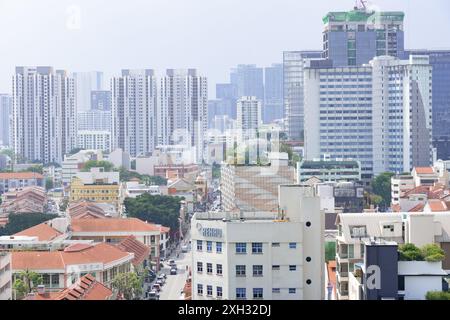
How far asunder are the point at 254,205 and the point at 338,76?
7.36 m

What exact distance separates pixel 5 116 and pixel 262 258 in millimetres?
8181

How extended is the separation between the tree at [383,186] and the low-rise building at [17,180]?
12.1 ft

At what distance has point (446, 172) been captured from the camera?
982cm

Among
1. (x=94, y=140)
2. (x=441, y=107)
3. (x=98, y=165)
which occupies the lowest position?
(x=98, y=165)

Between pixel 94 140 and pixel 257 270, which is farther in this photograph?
pixel 94 140

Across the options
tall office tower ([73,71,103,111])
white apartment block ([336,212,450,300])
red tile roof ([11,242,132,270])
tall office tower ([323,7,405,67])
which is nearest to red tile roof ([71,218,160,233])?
tall office tower ([73,71,103,111])

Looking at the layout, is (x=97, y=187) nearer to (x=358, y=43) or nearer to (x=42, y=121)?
(x=42, y=121)

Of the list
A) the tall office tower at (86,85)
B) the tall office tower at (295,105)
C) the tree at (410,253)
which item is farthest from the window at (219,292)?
the tall office tower at (295,105)

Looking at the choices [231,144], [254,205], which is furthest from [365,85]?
[254,205]

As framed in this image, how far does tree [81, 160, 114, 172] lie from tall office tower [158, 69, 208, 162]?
66 cm

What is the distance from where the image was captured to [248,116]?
7.92 meters

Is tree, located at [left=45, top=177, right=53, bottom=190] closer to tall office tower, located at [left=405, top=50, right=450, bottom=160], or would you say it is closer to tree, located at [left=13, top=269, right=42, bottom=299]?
tall office tower, located at [left=405, top=50, right=450, bottom=160]

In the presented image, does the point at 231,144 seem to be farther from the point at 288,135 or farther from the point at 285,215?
the point at 285,215

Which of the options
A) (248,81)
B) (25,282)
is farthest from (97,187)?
(25,282)
